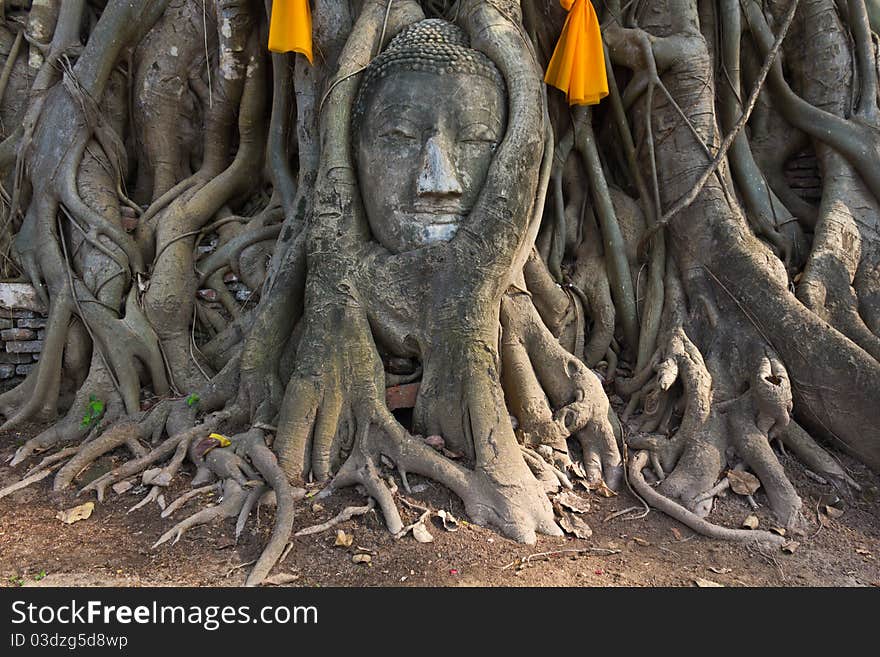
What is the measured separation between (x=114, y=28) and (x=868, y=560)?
210 inches

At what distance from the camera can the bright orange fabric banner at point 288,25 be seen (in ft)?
10.7

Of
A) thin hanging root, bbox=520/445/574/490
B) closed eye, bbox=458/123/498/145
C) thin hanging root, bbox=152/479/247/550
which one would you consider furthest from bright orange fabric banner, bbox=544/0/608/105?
thin hanging root, bbox=152/479/247/550

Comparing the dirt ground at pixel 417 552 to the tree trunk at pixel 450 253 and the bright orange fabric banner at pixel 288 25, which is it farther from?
the bright orange fabric banner at pixel 288 25

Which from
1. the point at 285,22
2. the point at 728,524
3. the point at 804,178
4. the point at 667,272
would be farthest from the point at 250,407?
the point at 804,178

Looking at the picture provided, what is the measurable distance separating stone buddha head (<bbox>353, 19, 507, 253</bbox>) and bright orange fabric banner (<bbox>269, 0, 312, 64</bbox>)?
0.64m

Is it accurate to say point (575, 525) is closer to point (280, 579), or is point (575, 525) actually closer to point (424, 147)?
point (280, 579)

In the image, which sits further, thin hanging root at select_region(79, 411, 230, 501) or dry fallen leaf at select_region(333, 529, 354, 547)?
thin hanging root at select_region(79, 411, 230, 501)

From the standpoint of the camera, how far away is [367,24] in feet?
10.6

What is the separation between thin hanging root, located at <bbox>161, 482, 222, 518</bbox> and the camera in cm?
246

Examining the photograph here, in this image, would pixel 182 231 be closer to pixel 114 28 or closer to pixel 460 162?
pixel 114 28

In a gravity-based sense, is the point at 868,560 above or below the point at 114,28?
below

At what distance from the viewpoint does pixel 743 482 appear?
2764mm

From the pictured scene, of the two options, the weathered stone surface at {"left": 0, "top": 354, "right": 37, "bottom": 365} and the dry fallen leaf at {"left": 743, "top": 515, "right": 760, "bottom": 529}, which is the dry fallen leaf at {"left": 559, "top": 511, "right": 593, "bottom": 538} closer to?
the dry fallen leaf at {"left": 743, "top": 515, "right": 760, "bottom": 529}

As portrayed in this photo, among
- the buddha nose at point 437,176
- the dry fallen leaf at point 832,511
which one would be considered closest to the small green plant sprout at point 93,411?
the buddha nose at point 437,176
